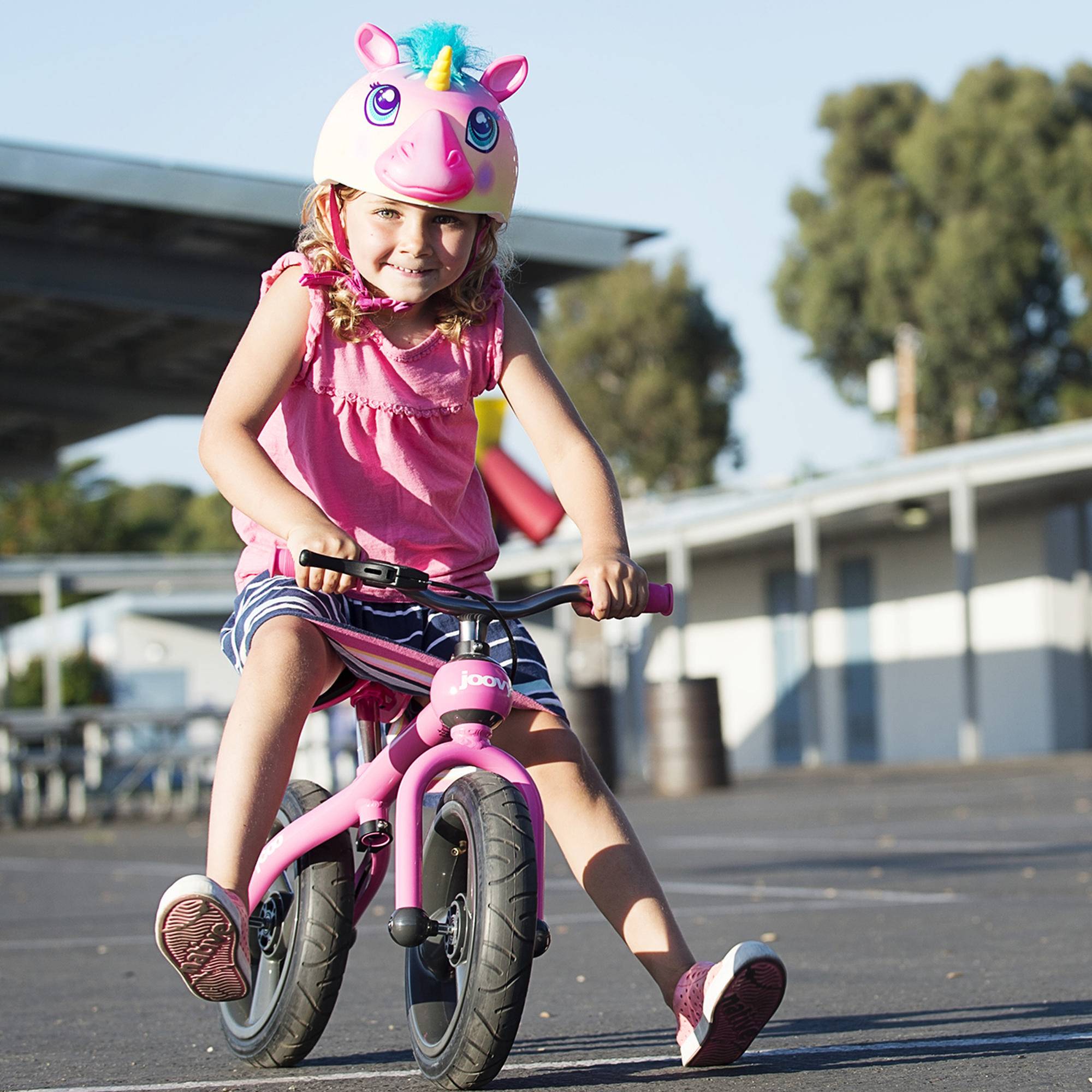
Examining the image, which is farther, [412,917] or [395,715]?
[395,715]

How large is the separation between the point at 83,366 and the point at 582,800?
990 cm

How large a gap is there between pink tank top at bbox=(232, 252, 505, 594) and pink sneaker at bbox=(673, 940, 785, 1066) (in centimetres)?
82

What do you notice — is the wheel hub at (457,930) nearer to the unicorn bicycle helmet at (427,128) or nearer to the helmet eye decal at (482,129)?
the unicorn bicycle helmet at (427,128)

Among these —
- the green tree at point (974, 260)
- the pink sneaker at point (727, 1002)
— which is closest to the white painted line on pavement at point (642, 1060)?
the pink sneaker at point (727, 1002)

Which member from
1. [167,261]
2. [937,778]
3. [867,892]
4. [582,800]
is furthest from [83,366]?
Answer: [582,800]

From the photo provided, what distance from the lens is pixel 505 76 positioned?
3402mm

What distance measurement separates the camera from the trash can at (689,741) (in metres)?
17.7

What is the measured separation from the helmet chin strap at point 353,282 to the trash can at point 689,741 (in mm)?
14527

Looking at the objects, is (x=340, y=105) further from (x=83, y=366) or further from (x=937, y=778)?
(x=937, y=778)

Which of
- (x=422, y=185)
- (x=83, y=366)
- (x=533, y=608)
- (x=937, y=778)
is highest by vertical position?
(x=83, y=366)

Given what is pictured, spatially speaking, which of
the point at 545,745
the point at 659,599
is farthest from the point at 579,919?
the point at 659,599

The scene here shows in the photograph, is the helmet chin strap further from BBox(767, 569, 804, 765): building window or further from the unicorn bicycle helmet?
BBox(767, 569, 804, 765): building window

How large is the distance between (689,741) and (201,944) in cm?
1495

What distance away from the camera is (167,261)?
11.1 m
